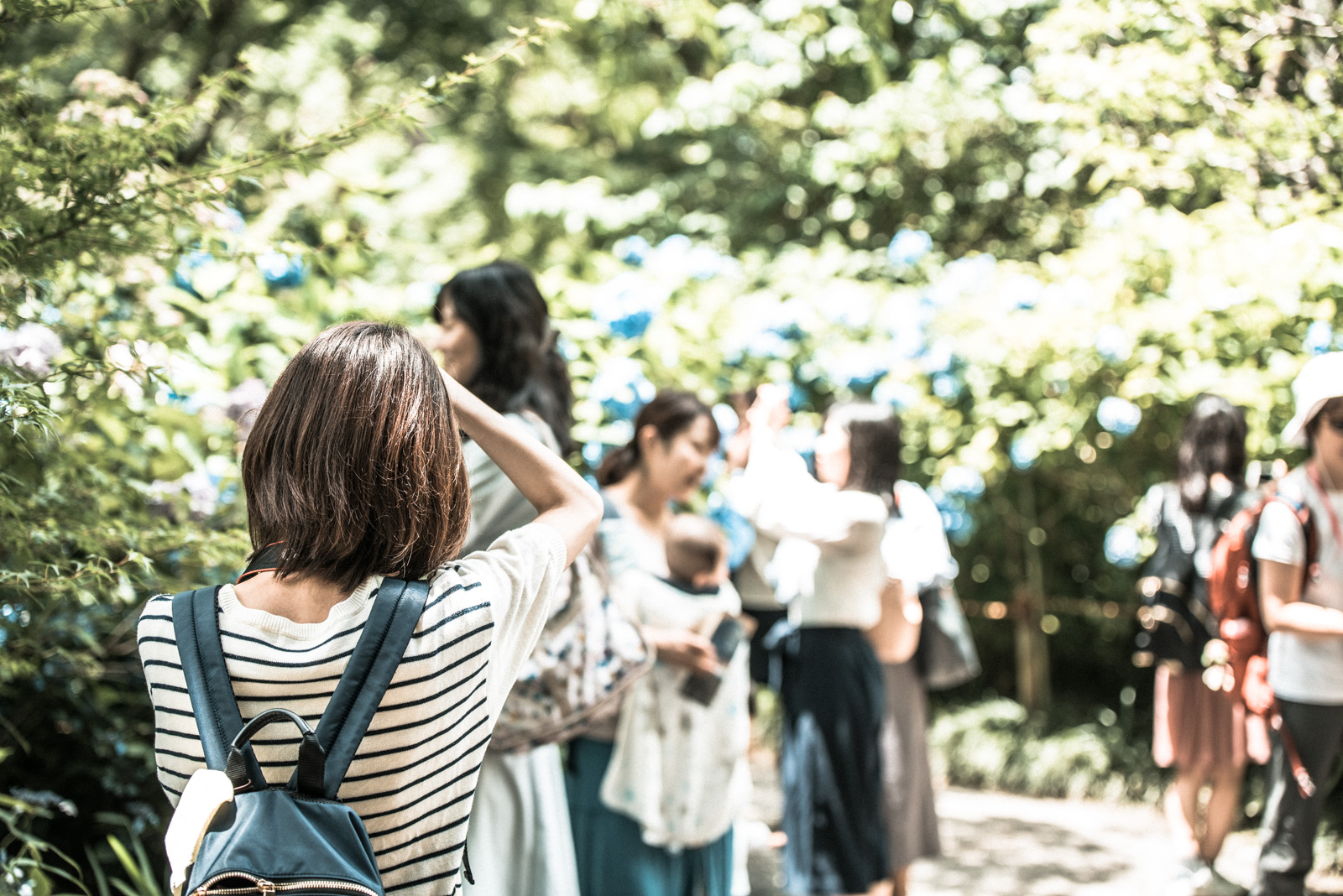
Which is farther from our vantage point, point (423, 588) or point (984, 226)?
point (984, 226)

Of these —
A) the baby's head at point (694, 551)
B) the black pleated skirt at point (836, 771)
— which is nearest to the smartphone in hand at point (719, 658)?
the baby's head at point (694, 551)

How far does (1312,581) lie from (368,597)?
8.75 feet

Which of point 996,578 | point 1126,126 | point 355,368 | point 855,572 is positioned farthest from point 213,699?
point 996,578

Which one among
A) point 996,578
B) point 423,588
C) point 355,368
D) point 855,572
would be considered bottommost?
point 996,578

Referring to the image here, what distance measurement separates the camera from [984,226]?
6809 mm

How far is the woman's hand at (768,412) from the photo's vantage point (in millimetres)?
3314

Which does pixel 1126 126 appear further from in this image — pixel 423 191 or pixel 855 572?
pixel 423 191

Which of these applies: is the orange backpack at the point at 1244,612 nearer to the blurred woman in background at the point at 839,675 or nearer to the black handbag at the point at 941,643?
the black handbag at the point at 941,643

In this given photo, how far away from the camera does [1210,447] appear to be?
3910mm

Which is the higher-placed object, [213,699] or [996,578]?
[213,699]

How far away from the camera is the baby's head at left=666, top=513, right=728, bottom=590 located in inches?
111

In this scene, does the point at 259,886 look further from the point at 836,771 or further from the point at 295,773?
the point at 836,771

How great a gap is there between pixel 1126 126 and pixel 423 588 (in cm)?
393

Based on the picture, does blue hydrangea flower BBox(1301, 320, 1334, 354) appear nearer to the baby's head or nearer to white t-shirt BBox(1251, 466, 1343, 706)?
white t-shirt BBox(1251, 466, 1343, 706)
